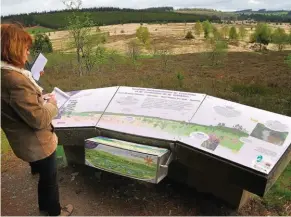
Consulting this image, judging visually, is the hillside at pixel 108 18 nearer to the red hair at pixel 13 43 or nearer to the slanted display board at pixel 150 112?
the slanted display board at pixel 150 112

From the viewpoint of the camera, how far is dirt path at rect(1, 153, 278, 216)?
3.90 meters

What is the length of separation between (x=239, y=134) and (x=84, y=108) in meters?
2.06

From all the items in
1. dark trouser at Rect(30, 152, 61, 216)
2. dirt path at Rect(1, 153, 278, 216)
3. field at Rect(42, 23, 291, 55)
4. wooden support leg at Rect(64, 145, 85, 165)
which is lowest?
field at Rect(42, 23, 291, 55)

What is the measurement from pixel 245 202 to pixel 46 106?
2.63 meters

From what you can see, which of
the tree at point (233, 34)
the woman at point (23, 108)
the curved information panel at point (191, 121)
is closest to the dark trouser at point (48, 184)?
the woman at point (23, 108)

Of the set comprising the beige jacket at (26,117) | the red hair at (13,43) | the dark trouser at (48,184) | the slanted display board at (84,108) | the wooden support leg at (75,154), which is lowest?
the wooden support leg at (75,154)

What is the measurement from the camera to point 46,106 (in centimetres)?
288

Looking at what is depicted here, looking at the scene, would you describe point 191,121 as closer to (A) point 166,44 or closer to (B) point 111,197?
(B) point 111,197

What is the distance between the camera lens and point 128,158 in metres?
3.45

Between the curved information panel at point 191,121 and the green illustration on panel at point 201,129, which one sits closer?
the curved information panel at point 191,121

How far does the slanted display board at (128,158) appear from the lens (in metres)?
3.32

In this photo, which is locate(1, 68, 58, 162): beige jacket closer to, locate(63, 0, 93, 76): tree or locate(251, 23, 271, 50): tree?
locate(63, 0, 93, 76): tree

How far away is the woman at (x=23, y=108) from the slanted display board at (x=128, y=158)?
56cm

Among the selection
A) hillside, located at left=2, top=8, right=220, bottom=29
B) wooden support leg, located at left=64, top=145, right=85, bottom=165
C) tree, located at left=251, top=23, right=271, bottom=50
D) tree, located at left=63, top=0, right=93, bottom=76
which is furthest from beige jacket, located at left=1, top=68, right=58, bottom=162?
hillside, located at left=2, top=8, right=220, bottom=29
